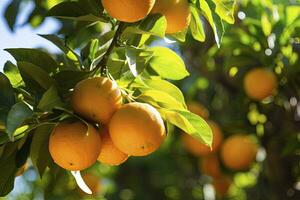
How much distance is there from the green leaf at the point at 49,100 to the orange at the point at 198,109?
134 cm

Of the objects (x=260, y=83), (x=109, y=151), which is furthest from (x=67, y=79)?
(x=260, y=83)

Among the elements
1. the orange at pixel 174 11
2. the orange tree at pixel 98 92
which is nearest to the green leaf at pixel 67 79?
the orange tree at pixel 98 92

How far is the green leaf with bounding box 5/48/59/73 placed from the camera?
129cm

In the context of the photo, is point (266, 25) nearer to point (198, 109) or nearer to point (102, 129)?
point (198, 109)

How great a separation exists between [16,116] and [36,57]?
0.27m

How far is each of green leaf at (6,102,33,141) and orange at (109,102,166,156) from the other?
0.16 m

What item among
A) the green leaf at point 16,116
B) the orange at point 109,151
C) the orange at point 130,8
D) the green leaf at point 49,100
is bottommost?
the orange at point 109,151

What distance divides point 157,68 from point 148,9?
0.25m

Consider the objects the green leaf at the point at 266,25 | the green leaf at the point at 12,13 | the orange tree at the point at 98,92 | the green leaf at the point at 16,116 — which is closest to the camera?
the green leaf at the point at 16,116

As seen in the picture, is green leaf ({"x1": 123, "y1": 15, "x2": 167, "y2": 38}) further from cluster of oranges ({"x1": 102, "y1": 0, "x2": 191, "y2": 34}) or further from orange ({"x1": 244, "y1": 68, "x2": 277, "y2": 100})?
orange ({"x1": 244, "y1": 68, "x2": 277, "y2": 100})

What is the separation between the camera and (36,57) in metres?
1.32

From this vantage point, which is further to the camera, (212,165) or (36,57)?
(212,165)

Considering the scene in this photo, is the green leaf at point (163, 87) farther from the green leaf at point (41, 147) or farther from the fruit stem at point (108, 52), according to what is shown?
the green leaf at point (41, 147)

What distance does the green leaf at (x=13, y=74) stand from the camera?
1312 millimetres
